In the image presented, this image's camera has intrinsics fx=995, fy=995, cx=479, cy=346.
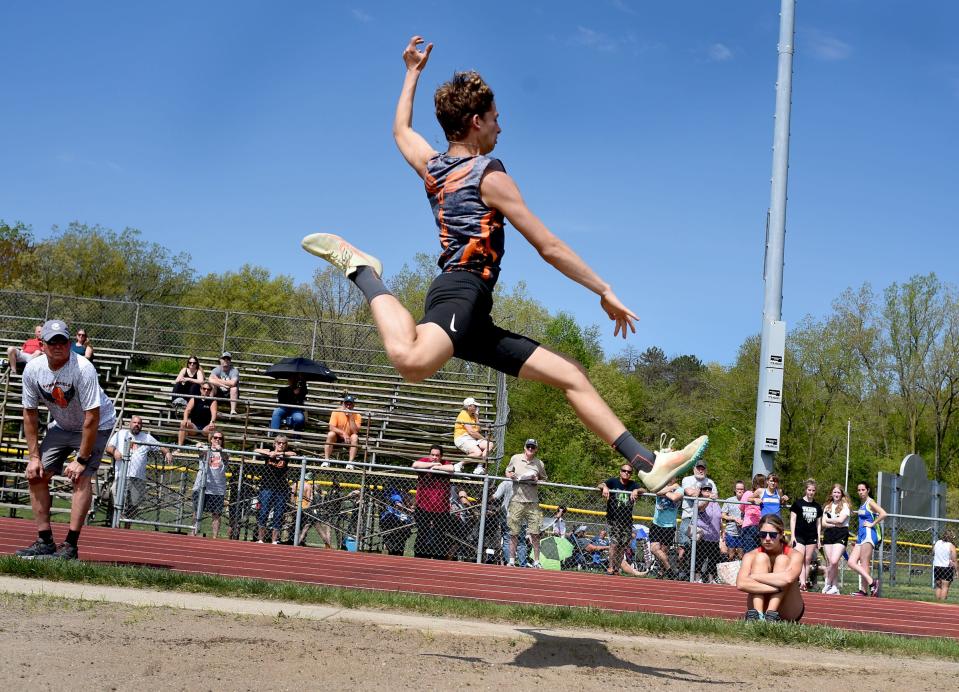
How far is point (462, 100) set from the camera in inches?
192

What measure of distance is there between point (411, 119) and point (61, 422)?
4082 millimetres

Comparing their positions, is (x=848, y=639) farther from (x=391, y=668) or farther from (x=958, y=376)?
(x=958, y=376)

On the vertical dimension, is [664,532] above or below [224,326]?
below

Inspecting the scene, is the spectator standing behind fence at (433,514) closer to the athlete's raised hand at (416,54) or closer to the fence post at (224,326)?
the athlete's raised hand at (416,54)

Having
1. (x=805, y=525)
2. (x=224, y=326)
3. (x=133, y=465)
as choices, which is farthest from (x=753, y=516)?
(x=224, y=326)

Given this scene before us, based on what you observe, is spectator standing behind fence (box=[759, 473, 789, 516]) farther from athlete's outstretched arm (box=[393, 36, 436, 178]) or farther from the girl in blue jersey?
athlete's outstretched arm (box=[393, 36, 436, 178])

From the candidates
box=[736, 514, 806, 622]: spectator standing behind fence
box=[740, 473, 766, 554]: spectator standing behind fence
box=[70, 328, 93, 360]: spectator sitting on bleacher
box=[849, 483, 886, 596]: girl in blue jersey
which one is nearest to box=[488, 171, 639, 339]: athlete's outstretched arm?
box=[736, 514, 806, 622]: spectator standing behind fence

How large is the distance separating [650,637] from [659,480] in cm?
242

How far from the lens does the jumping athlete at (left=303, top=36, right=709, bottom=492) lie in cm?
462

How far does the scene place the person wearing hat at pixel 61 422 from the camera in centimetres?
733

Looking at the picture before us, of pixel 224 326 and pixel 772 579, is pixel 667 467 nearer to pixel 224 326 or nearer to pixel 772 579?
pixel 772 579

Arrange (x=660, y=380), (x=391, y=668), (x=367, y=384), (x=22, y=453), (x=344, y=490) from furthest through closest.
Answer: (x=660, y=380)
(x=367, y=384)
(x=22, y=453)
(x=344, y=490)
(x=391, y=668)

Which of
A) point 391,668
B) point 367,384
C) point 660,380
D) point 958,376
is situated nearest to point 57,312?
point 367,384

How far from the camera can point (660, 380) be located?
80.4 metres
